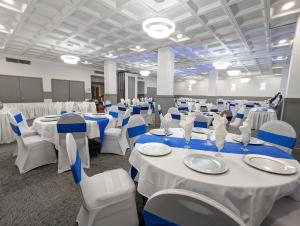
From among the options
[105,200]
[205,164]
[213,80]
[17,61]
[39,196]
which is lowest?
[39,196]

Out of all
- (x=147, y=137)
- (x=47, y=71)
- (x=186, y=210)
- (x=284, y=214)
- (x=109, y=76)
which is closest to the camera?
(x=186, y=210)

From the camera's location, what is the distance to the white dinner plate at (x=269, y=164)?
3.51ft

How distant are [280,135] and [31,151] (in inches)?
148

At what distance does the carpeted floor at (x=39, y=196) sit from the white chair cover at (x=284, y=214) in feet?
Result: 3.94

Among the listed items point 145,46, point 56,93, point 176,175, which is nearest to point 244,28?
point 145,46

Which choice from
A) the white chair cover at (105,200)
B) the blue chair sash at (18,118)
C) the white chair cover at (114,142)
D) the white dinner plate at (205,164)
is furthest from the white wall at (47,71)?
the white dinner plate at (205,164)

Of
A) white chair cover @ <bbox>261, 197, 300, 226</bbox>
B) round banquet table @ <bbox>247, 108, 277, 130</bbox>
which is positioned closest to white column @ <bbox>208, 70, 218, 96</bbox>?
round banquet table @ <bbox>247, 108, 277, 130</bbox>

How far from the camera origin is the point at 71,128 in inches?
95.0

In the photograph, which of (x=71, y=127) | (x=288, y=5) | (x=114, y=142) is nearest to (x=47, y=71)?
(x=114, y=142)

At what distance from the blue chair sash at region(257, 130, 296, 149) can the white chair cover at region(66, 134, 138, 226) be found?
6.19 ft

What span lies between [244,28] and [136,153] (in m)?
5.31

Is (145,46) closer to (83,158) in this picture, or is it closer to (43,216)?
(83,158)

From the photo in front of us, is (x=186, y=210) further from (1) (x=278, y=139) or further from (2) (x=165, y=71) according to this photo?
(2) (x=165, y=71)

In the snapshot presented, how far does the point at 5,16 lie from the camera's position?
4.15 meters
